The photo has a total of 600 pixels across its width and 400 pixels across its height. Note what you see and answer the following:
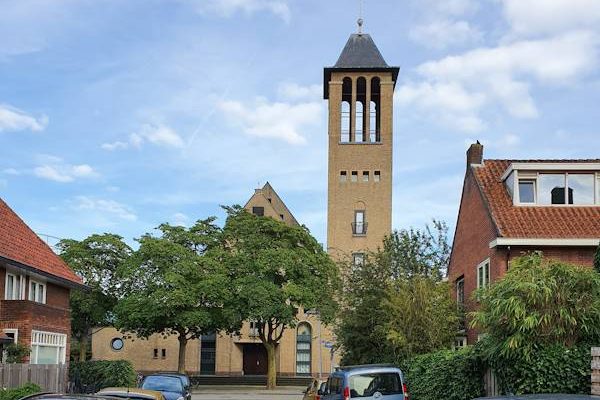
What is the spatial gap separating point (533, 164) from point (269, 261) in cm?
2311

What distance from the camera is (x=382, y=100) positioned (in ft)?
214

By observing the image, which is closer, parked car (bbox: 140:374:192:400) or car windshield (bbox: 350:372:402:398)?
car windshield (bbox: 350:372:402:398)

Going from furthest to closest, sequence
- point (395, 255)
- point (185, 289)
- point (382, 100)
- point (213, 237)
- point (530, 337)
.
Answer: point (382, 100) → point (213, 237) → point (185, 289) → point (395, 255) → point (530, 337)

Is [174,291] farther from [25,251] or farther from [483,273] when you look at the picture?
[483,273]

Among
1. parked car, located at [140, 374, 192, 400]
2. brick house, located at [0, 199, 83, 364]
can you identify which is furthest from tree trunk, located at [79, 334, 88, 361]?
parked car, located at [140, 374, 192, 400]

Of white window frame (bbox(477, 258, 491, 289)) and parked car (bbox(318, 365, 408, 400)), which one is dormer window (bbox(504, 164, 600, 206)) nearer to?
white window frame (bbox(477, 258, 491, 289))

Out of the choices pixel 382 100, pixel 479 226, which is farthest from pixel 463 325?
pixel 382 100

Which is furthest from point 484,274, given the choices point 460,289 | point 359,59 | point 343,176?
point 359,59

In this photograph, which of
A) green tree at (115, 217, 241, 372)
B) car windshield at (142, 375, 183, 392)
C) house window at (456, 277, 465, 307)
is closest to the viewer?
car windshield at (142, 375, 183, 392)

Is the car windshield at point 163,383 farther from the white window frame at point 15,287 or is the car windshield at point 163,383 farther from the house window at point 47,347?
the white window frame at point 15,287

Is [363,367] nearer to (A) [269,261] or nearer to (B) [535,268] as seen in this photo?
(B) [535,268]

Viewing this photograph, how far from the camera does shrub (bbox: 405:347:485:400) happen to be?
768 inches

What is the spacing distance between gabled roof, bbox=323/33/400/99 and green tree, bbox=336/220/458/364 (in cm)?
3380

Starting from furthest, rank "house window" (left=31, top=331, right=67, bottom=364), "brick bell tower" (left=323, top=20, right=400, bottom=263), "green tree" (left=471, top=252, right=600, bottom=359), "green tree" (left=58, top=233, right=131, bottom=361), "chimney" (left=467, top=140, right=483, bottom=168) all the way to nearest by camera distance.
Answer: "brick bell tower" (left=323, top=20, right=400, bottom=263) < "green tree" (left=58, top=233, right=131, bottom=361) < "chimney" (left=467, top=140, right=483, bottom=168) < "house window" (left=31, top=331, right=67, bottom=364) < "green tree" (left=471, top=252, right=600, bottom=359)
